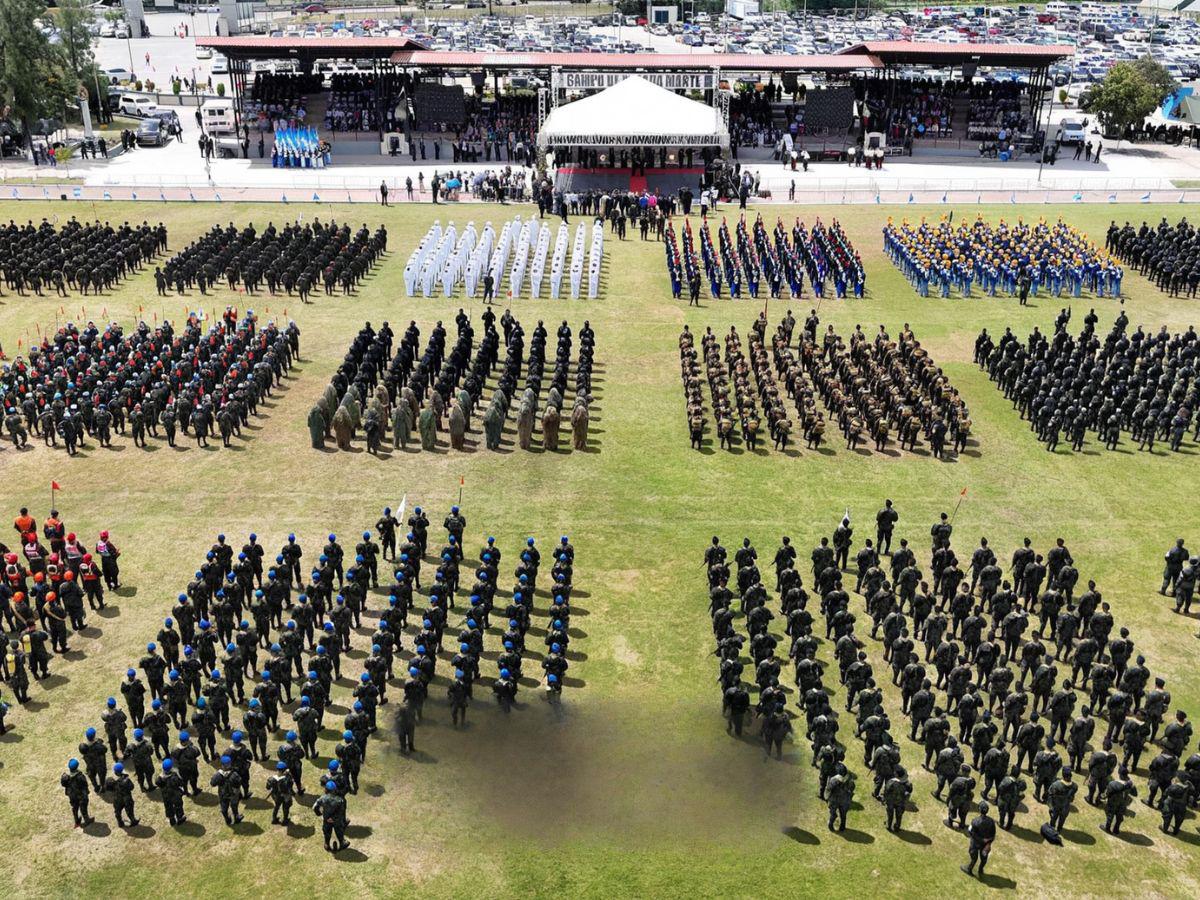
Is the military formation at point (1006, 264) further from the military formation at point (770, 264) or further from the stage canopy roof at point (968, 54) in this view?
the stage canopy roof at point (968, 54)

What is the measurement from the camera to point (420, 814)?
1705cm

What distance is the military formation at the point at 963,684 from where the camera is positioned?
16953mm

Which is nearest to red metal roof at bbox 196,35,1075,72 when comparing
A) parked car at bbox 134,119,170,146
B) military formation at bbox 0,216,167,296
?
parked car at bbox 134,119,170,146

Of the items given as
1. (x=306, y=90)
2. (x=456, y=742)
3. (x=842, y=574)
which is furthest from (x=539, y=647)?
(x=306, y=90)

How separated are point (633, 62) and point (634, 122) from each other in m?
11.1

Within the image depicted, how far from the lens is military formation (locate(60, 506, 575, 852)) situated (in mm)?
16812

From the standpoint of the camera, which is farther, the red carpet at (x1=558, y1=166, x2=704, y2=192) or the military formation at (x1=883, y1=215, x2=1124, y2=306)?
the red carpet at (x1=558, y1=166, x2=704, y2=192)

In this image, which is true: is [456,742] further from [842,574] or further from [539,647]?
[842,574]

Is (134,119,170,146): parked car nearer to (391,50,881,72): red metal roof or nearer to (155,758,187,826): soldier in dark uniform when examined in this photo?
(391,50,881,72): red metal roof

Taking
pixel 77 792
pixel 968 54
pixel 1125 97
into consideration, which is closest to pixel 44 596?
pixel 77 792

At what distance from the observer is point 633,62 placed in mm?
65312

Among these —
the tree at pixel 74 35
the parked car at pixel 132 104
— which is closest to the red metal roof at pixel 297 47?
the tree at pixel 74 35

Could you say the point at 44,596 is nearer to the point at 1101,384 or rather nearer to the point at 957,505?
the point at 957,505

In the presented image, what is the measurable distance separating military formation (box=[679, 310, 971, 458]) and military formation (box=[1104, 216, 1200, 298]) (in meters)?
14.4
